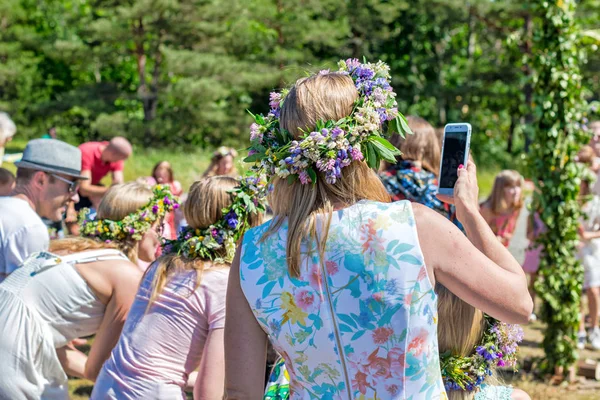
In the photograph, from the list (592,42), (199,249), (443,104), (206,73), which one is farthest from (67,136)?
(199,249)

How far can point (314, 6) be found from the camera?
24938 mm

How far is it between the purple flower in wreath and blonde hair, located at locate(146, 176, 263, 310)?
0.12 feet

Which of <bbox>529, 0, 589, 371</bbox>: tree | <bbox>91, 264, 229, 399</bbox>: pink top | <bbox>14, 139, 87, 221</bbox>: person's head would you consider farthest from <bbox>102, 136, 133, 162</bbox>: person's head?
<bbox>91, 264, 229, 399</bbox>: pink top

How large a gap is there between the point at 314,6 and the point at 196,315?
23123 mm

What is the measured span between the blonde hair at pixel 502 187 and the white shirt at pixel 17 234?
14.0 ft

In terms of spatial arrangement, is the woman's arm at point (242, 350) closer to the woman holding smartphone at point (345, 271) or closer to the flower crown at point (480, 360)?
the woman holding smartphone at point (345, 271)

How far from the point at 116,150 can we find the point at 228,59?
15373 millimetres

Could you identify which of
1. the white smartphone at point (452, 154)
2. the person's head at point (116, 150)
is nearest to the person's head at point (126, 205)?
the white smartphone at point (452, 154)

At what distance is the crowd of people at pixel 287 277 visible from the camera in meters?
1.87

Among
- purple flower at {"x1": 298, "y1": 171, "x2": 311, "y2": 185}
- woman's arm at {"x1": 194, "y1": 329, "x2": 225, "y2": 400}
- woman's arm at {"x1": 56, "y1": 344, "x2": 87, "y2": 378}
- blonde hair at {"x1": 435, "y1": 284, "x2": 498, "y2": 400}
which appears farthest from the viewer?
woman's arm at {"x1": 56, "y1": 344, "x2": 87, "y2": 378}

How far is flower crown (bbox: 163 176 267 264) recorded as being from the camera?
3047 mm

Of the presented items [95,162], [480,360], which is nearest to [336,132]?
[480,360]

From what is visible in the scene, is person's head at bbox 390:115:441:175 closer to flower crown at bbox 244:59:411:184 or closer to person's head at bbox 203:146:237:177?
A: flower crown at bbox 244:59:411:184

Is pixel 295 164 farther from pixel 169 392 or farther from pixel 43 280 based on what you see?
pixel 43 280
